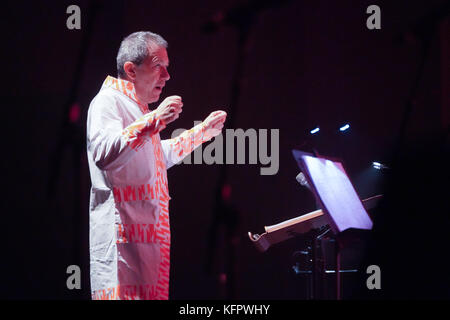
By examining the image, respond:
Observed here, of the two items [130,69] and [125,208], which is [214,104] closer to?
[130,69]

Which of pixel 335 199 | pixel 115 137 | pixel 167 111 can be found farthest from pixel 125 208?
pixel 335 199

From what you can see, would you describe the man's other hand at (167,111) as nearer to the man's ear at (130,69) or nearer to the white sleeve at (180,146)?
the man's ear at (130,69)

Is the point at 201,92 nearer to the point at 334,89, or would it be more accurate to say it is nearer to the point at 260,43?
the point at 260,43

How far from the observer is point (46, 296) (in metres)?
3.50

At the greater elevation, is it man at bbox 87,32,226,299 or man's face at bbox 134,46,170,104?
man's face at bbox 134,46,170,104

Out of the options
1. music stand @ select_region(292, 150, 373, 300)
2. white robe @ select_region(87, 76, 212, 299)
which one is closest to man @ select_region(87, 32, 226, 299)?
white robe @ select_region(87, 76, 212, 299)

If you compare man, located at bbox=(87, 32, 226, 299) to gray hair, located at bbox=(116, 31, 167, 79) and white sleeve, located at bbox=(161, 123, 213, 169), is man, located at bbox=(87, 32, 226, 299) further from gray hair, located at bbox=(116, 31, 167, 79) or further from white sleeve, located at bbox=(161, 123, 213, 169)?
white sleeve, located at bbox=(161, 123, 213, 169)

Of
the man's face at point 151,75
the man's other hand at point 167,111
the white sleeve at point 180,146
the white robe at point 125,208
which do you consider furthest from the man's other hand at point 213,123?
the man's other hand at point 167,111

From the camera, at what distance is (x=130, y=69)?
2.44m

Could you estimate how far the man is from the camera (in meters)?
2.07

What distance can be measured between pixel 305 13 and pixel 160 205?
2.11 metres

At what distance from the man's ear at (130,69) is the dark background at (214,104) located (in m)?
1.10

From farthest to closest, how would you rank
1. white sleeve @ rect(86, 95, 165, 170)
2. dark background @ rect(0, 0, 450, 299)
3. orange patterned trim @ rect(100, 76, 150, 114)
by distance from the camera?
1. dark background @ rect(0, 0, 450, 299)
2. orange patterned trim @ rect(100, 76, 150, 114)
3. white sleeve @ rect(86, 95, 165, 170)
